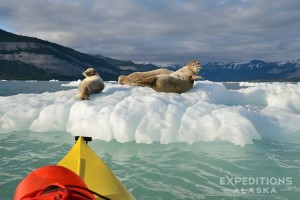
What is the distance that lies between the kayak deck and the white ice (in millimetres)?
4614

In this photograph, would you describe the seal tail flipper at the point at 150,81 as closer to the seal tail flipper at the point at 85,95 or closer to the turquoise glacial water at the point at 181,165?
the seal tail flipper at the point at 85,95

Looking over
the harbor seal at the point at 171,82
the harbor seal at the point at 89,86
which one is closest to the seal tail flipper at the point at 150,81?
the harbor seal at the point at 171,82

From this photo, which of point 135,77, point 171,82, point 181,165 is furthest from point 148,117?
point 135,77

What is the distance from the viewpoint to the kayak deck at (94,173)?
489 centimetres

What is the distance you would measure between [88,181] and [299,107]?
46.3ft

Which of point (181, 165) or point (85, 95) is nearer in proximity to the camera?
point (181, 165)

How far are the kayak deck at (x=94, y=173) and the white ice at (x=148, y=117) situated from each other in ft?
15.1

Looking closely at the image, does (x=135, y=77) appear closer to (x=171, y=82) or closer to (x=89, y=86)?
(x=89, y=86)

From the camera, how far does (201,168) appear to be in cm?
813

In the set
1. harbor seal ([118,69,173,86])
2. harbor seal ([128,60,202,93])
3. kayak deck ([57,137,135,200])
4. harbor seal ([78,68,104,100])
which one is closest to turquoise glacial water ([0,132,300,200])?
kayak deck ([57,137,135,200])

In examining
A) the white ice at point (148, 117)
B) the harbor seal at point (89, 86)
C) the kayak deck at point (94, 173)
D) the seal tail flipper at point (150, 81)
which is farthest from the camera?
the seal tail flipper at point (150, 81)

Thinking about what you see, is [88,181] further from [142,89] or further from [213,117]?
[142,89]

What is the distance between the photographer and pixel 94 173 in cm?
525

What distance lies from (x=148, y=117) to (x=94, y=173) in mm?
5618
